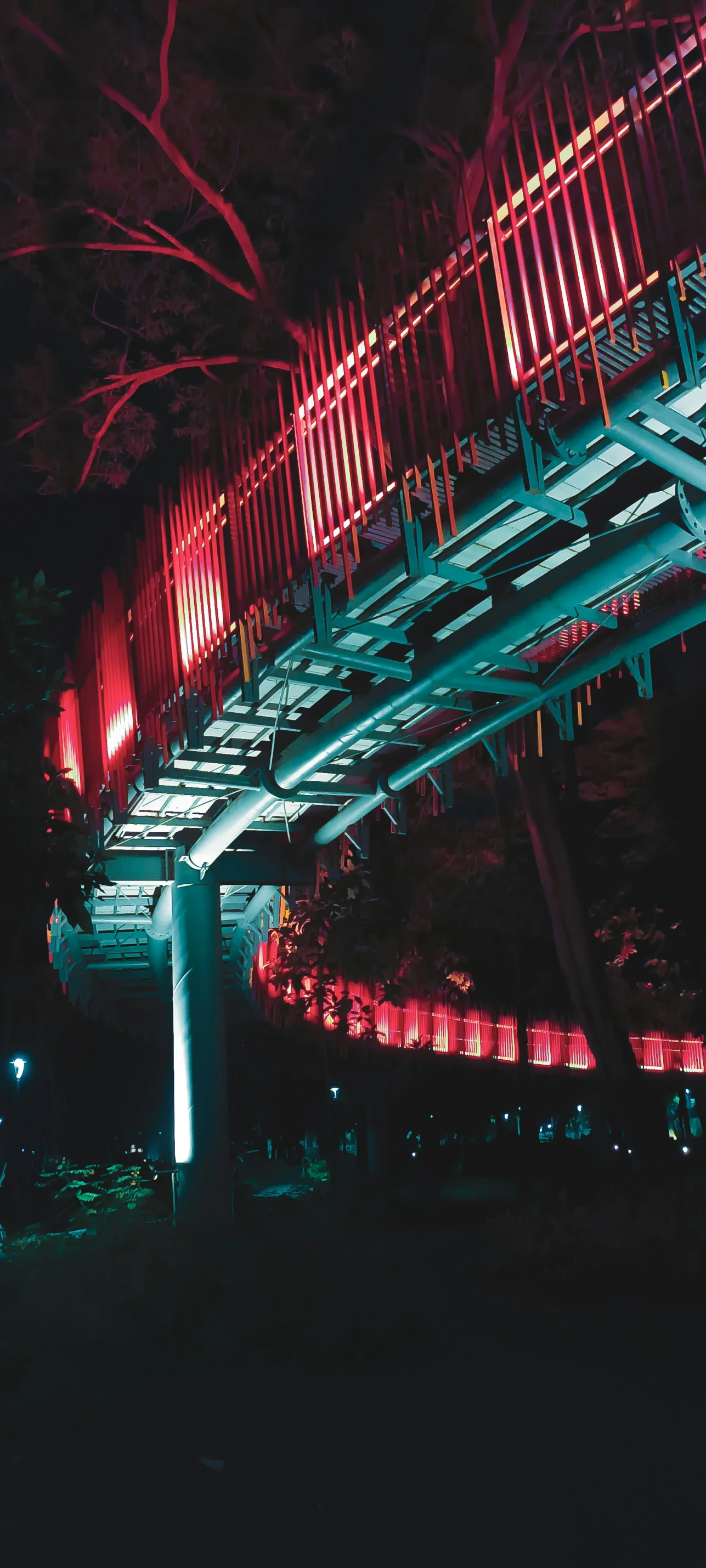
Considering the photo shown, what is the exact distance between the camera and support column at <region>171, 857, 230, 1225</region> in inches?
540

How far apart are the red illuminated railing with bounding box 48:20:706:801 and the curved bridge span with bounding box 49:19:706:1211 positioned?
34 millimetres

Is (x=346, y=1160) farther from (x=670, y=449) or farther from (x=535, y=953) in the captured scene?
(x=670, y=449)

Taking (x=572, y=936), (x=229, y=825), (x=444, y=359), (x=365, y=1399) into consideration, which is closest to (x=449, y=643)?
(x=444, y=359)

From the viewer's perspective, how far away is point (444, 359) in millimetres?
7742

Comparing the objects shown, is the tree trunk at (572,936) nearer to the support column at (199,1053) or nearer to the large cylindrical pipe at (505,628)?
the support column at (199,1053)

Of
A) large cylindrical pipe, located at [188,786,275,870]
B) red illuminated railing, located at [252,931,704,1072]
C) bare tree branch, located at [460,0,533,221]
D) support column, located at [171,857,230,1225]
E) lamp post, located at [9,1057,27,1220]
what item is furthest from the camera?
red illuminated railing, located at [252,931,704,1072]

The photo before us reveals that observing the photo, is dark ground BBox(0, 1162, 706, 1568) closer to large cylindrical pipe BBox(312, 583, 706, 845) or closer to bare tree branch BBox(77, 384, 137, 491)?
large cylindrical pipe BBox(312, 583, 706, 845)


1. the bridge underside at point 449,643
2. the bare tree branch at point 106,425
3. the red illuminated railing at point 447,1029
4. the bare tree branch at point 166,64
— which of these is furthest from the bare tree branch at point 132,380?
the red illuminated railing at point 447,1029

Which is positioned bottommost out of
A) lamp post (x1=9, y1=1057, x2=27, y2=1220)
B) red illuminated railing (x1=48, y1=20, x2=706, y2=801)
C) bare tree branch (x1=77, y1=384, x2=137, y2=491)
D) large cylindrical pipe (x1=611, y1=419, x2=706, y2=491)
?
lamp post (x1=9, y1=1057, x2=27, y2=1220)

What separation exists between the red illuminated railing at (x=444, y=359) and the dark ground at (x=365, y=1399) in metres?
5.71

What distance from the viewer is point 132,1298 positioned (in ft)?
34.6

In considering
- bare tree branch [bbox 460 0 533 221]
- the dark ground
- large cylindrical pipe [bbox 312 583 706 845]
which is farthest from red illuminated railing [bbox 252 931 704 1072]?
bare tree branch [bbox 460 0 533 221]

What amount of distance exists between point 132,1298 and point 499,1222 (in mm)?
4183

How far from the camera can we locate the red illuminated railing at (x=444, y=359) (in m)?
6.49
